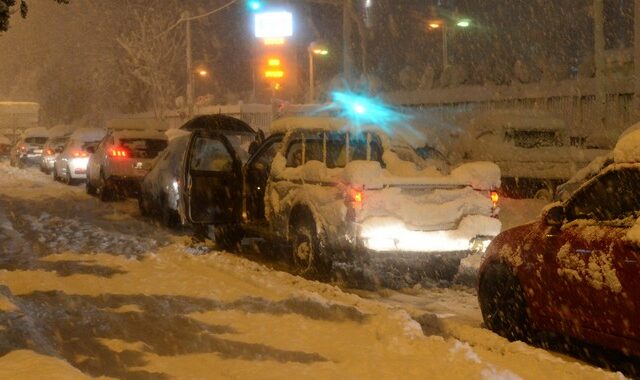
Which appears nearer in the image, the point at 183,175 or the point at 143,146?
the point at 183,175

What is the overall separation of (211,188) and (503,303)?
5598 mm

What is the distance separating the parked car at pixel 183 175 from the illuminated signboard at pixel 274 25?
23.4 meters

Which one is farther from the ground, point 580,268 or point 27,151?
point 27,151

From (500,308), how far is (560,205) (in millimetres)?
1116

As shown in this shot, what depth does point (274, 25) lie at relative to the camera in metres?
37.5

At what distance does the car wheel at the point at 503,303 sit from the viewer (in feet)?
21.5

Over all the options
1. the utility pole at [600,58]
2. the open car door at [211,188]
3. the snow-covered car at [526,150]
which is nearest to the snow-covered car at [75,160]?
the snow-covered car at [526,150]

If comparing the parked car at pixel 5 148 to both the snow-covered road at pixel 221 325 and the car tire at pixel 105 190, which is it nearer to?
the car tire at pixel 105 190

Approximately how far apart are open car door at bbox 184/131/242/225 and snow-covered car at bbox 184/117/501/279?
0.6 inches

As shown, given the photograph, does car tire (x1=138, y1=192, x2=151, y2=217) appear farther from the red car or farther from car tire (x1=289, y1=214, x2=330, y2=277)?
the red car

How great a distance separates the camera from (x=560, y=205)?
6195 mm

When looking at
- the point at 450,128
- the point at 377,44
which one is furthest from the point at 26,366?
the point at 377,44

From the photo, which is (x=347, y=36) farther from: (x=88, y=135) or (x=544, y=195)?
(x=544, y=195)

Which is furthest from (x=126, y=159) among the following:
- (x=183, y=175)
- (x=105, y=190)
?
(x=183, y=175)
